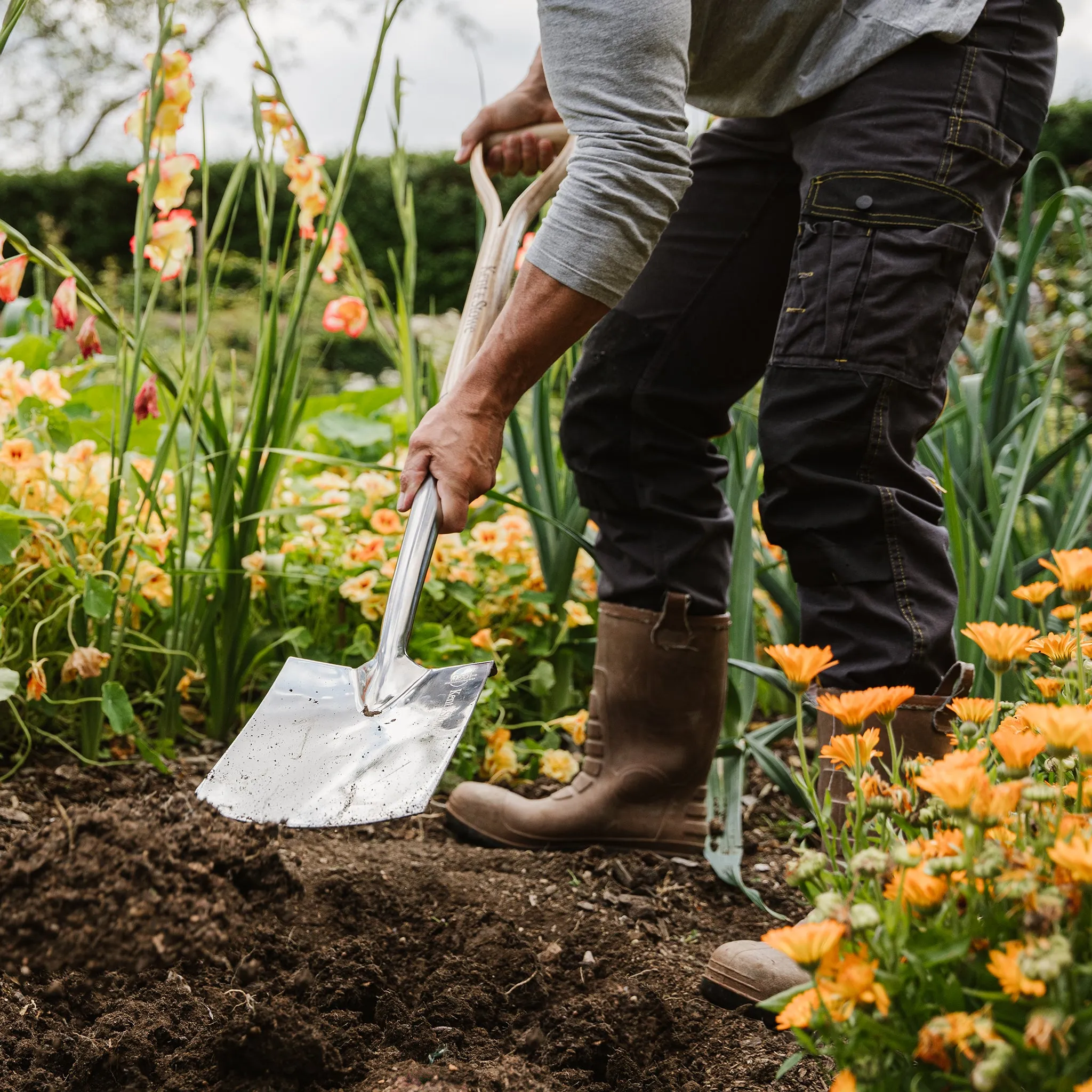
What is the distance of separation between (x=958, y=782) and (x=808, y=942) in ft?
0.40

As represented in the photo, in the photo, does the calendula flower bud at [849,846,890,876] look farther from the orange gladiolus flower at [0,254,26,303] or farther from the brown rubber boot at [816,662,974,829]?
the orange gladiolus flower at [0,254,26,303]

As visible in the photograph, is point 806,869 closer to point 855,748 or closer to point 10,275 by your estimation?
point 855,748

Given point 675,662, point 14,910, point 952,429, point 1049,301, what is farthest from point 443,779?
point 1049,301

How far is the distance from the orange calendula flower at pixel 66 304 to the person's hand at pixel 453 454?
2.55 feet

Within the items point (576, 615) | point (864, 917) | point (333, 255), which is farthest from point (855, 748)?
point (333, 255)

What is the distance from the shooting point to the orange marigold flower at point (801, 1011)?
2.00 ft

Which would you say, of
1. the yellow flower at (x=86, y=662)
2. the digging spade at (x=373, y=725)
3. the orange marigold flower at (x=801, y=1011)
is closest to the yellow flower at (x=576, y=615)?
the digging spade at (x=373, y=725)

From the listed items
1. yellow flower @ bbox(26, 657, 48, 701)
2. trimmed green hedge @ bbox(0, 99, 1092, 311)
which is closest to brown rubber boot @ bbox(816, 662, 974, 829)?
yellow flower @ bbox(26, 657, 48, 701)

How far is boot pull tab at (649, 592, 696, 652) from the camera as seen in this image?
5.33 feet

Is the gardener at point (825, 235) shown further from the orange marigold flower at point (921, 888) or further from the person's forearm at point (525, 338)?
the orange marigold flower at point (921, 888)

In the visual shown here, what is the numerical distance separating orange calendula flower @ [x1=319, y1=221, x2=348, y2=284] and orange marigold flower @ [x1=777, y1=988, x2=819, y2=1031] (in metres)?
1.71

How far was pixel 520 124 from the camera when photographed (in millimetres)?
1700

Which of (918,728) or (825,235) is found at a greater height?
(825,235)

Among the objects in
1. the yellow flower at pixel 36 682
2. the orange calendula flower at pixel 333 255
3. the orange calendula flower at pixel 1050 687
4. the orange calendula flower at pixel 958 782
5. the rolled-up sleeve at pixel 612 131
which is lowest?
the yellow flower at pixel 36 682
